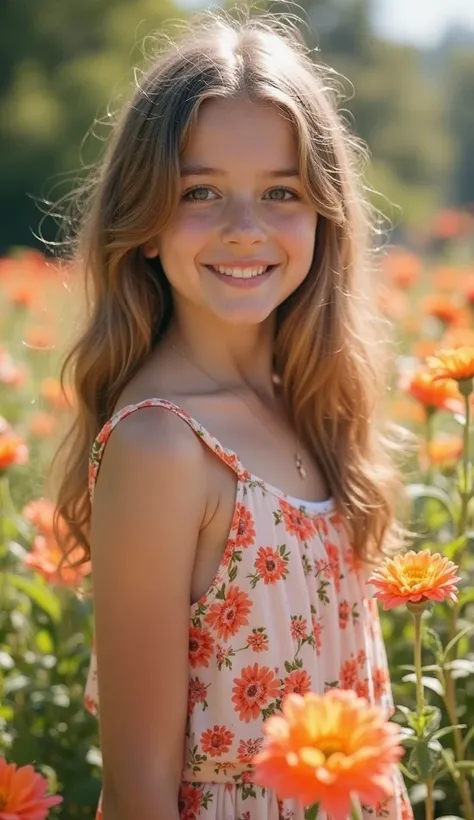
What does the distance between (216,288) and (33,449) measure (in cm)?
174

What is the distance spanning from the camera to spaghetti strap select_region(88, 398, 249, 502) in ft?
4.61

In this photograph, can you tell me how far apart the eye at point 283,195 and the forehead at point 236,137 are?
1.3 inches

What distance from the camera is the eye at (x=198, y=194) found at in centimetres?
147

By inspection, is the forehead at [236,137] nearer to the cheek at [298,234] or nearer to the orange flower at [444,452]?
the cheek at [298,234]

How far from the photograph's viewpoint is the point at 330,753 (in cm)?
86

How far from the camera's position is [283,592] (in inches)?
57.1

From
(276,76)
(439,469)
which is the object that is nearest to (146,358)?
(276,76)

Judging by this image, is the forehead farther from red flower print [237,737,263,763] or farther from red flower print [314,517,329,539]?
red flower print [237,737,263,763]

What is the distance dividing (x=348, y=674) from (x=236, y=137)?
693 mm

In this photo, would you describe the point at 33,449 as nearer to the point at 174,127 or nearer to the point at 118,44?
the point at 174,127

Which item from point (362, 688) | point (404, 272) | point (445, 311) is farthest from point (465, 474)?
point (404, 272)

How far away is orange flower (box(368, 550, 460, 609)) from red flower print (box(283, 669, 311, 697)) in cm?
28

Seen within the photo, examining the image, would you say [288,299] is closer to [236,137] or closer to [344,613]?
[236,137]

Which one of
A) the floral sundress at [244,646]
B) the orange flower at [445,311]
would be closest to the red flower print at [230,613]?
the floral sundress at [244,646]
